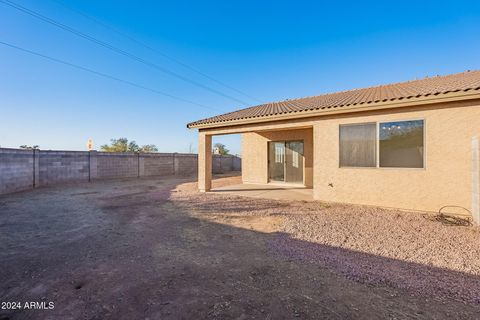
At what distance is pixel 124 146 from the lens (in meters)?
30.5

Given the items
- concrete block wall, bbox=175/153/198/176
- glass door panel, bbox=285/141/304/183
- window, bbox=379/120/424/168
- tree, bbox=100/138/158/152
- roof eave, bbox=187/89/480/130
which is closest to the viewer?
roof eave, bbox=187/89/480/130

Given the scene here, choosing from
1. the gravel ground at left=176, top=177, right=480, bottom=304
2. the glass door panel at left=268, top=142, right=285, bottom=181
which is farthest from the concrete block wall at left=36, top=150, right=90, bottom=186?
the glass door panel at left=268, top=142, right=285, bottom=181

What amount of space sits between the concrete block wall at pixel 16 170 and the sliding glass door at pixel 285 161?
41.3 feet

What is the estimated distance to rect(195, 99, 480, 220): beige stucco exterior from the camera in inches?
215

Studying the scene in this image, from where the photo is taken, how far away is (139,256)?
3.65m

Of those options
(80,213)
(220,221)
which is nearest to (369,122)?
(220,221)

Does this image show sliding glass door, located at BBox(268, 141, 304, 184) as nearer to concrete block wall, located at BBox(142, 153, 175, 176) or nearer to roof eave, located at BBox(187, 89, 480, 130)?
roof eave, located at BBox(187, 89, 480, 130)

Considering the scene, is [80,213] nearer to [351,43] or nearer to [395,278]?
[395,278]

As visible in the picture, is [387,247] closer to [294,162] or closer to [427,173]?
[427,173]

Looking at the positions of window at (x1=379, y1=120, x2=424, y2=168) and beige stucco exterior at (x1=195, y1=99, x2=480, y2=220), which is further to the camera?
window at (x1=379, y1=120, x2=424, y2=168)

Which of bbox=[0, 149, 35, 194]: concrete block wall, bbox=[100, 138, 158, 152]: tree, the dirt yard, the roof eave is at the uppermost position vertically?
bbox=[100, 138, 158, 152]: tree

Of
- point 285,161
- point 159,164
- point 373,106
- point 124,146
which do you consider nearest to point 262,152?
point 285,161

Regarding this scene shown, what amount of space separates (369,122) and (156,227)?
6.78m

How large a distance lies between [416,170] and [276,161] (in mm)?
6862
